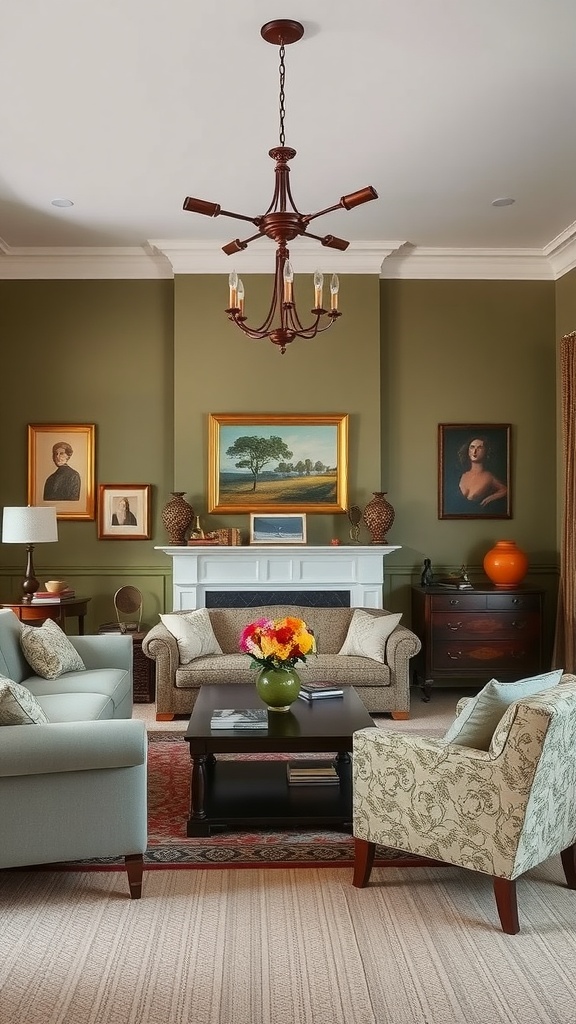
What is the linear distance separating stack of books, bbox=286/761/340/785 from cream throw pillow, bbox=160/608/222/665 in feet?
5.24

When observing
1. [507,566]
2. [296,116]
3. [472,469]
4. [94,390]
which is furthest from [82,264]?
[507,566]

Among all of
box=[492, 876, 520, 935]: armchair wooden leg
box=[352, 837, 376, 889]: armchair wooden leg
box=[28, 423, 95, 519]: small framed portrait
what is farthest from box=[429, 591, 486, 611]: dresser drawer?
box=[492, 876, 520, 935]: armchair wooden leg

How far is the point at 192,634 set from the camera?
600 centimetres

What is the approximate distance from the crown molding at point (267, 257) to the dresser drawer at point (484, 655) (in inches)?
122

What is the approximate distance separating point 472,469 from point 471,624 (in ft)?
4.60

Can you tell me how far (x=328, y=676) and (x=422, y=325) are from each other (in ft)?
10.3

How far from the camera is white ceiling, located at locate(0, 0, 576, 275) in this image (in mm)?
3756

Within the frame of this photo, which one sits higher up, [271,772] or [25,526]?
[25,526]

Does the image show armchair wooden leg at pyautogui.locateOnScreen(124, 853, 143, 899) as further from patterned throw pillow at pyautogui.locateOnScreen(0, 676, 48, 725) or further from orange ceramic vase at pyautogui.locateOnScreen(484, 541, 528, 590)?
orange ceramic vase at pyautogui.locateOnScreen(484, 541, 528, 590)

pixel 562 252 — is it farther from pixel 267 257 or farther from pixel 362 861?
pixel 362 861

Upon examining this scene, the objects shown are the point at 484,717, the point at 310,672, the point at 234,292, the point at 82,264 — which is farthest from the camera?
the point at 82,264

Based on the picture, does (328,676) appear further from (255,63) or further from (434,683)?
(255,63)

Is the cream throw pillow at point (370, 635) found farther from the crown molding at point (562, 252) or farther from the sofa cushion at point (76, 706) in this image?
the crown molding at point (562, 252)

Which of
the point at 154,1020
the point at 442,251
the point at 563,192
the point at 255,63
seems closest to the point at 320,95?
the point at 255,63
